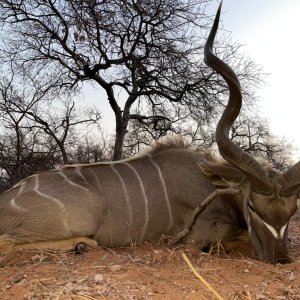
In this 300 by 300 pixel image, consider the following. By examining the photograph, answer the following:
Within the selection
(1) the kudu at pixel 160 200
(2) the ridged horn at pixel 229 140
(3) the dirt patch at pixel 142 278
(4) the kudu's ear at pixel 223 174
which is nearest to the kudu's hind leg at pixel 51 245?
(1) the kudu at pixel 160 200

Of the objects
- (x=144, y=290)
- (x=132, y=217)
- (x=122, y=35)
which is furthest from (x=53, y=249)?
(x=122, y=35)

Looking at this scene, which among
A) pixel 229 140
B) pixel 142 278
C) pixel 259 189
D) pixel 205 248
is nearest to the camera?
pixel 142 278

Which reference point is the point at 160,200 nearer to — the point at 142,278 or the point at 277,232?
the point at 277,232

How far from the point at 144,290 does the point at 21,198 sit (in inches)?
65.2

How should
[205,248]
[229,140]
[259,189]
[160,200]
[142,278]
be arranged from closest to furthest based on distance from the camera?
1. [142,278]
2. [259,189]
3. [229,140]
4. [205,248]
5. [160,200]

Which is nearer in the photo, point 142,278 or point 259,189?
point 142,278

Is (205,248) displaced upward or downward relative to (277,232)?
downward

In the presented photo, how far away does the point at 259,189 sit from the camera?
9.86 ft

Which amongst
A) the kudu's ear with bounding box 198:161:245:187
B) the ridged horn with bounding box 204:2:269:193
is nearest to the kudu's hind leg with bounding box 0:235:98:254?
the kudu's ear with bounding box 198:161:245:187

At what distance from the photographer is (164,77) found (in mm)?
9680

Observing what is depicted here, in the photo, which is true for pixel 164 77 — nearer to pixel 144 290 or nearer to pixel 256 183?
pixel 256 183

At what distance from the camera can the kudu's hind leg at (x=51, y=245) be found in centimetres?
313

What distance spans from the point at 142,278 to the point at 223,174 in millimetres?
1267

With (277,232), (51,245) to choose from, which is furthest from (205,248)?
(51,245)
